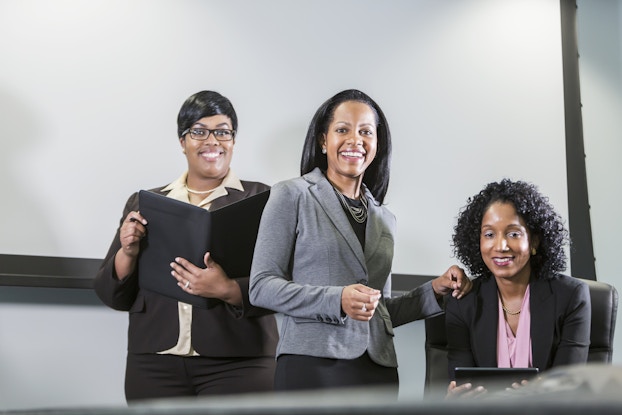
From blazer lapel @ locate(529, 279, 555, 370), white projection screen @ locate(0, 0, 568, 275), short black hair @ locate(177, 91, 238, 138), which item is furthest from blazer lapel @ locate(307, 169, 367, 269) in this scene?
white projection screen @ locate(0, 0, 568, 275)

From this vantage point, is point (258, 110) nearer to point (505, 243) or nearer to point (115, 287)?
point (115, 287)

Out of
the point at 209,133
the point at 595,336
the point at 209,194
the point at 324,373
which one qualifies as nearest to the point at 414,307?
the point at 324,373

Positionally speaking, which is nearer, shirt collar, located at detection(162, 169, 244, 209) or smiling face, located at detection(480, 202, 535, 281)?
smiling face, located at detection(480, 202, 535, 281)

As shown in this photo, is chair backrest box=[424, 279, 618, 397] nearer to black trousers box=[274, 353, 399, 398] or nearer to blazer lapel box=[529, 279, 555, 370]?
blazer lapel box=[529, 279, 555, 370]

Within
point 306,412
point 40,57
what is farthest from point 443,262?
point 306,412

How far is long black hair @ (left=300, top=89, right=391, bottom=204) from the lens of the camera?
214 centimetres

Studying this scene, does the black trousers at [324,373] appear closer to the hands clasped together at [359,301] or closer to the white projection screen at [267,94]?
the hands clasped together at [359,301]

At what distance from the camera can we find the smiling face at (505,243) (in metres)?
2.18

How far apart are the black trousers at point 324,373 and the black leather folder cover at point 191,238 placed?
38 centimetres

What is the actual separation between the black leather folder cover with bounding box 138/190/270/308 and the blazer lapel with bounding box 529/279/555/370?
79 cm

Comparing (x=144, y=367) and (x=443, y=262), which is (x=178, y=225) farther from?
(x=443, y=262)

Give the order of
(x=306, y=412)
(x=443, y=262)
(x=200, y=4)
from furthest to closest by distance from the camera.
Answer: (x=443, y=262)
(x=200, y=4)
(x=306, y=412)

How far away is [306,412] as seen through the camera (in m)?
0.21

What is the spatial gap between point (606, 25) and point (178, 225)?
2478mm
